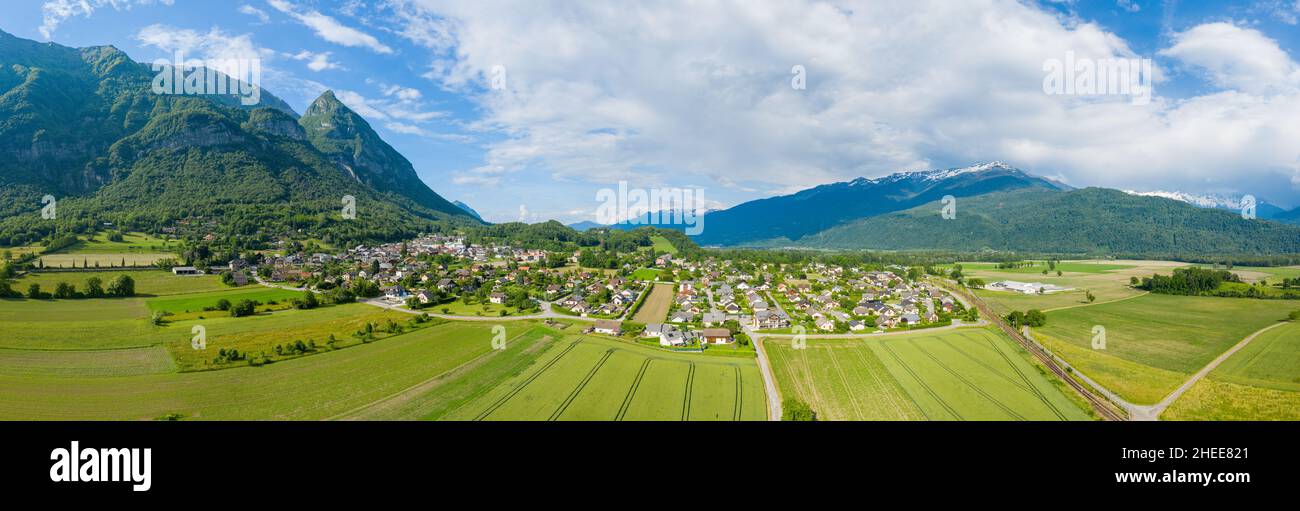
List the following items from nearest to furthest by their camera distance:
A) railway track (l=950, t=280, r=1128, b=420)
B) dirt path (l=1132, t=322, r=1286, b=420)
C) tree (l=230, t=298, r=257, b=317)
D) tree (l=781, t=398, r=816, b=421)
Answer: tree (l=781, t=398, r=816, b=421), dirt path (l=1132, t=322, r=1286, b=420), railway track (l=950, t=280, r=1128, b=420), tree (l=230, t=298, r=257, b=317)

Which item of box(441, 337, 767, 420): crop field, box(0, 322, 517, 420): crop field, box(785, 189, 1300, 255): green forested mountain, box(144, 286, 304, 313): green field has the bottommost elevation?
box(441, 337, 767, 420): crop field

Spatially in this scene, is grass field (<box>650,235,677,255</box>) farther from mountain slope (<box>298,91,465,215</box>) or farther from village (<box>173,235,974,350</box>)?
mountain slope (<box>298,91,465,215</box>)

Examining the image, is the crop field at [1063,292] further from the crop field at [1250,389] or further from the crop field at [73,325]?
the crop field at [73,325]

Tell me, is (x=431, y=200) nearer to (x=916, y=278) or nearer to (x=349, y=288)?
(x=349, y=288)

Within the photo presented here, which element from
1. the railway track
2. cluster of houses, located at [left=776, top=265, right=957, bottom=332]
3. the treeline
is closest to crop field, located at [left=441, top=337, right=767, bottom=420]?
cluster of houses, located at [left=776, top=265, right=957, bottom=332]

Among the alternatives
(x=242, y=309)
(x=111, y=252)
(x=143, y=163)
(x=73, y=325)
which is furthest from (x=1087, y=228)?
(x=143, y=163)
